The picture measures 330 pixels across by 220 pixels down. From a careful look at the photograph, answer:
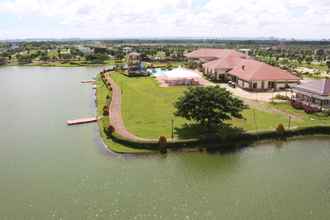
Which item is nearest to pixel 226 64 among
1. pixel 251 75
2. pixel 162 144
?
pixel 251 75

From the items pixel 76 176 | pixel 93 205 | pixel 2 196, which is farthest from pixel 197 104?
pixel 2 196

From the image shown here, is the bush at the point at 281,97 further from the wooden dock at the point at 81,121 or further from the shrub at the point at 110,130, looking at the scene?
the shrub at the point at 110,130

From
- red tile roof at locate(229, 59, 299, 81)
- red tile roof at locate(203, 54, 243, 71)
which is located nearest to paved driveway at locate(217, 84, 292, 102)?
red tile roof at locate(229, 59, 299, 81)

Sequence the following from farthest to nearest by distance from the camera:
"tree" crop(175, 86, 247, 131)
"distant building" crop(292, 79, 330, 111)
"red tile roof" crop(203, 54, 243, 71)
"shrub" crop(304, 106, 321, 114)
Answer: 1. "red tile roof" crop(203, 54, 243, 71)
2. "distant building" crop(292, 79, 330, 111)
3. "shrub" crop(304, 106, 321, 114)
4. "tree" crop(175, 86, 247, 131)

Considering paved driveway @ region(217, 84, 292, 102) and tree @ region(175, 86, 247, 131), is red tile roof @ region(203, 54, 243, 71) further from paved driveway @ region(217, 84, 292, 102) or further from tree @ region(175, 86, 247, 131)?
tree @ region(175, 86, 247, 131)

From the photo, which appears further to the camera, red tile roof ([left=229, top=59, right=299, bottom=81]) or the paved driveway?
red tile roof ([left=229, top=59, right=299, bottom=81])

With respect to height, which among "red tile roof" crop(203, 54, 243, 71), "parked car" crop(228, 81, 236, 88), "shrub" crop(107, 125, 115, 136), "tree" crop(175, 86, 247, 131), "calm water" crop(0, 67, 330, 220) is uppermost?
"red tile roof" crop(203, 54, 243, 71)

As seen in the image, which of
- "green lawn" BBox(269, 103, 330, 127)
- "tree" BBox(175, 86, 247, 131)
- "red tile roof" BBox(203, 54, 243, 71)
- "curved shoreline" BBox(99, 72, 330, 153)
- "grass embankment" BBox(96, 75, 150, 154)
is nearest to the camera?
"grass embankment" BBox(96, 75, 150, 154)
